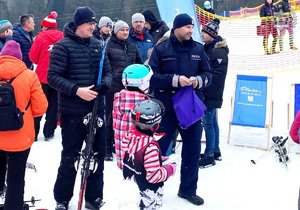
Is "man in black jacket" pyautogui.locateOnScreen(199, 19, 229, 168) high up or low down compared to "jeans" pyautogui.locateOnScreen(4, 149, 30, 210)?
up

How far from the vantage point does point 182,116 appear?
14.4 feet

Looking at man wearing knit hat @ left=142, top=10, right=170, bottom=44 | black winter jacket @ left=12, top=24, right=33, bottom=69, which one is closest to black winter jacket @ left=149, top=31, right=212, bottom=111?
man wearing knit hat @ left=142, top=10, right=170, bottom=44

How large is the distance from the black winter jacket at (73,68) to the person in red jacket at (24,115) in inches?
11.0

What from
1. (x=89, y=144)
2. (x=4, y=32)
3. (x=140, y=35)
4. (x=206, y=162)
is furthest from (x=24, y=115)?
(x=4, y=32)

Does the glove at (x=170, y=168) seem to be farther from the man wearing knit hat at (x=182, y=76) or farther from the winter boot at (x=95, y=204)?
the winter boot at (x=95, y=204)

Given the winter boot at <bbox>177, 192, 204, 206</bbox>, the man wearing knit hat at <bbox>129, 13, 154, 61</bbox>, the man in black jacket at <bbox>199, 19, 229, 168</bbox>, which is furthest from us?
the man wearing knit hat at <bbox>129, 13, 154, 61</bbox>

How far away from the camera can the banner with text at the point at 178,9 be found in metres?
7.02

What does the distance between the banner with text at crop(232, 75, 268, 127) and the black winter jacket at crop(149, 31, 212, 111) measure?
2286 mm

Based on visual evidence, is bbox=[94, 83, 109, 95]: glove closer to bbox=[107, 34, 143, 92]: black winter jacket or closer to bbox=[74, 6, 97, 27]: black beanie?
bbox=[74, 6, 97, 27]: black beanie

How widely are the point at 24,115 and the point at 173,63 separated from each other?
1521mm

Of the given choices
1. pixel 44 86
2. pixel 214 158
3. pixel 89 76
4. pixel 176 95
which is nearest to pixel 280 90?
pixel 214 158

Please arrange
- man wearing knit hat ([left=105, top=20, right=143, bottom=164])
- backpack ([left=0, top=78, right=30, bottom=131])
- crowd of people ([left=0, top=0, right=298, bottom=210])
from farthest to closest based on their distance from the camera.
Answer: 1. man wearing knit hat ([left=105, top=20, right=143, bottom=164])
2. backpack ([left=0, top=78, right=30, bottom=131])
3. crowd of people ([left=0, top=0, right=298, bottom=210])

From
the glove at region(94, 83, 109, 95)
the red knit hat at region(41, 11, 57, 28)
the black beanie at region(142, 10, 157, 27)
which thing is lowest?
the glove at region(94, 83, 109, 95)

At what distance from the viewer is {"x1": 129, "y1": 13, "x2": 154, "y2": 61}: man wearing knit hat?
645 cm
